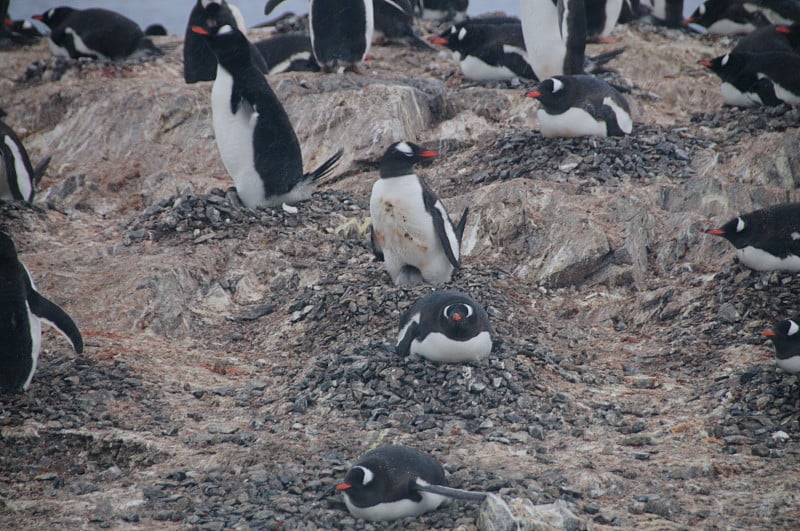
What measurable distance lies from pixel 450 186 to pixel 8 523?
4.83 meters

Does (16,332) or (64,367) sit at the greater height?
(16,332)

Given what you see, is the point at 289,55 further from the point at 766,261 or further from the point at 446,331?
the point at 446,331

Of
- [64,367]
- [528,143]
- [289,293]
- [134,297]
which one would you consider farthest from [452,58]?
[64,367]

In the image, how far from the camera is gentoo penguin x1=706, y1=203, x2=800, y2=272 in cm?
597

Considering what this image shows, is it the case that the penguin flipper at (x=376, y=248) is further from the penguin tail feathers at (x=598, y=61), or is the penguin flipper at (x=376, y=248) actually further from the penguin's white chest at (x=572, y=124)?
the penguin tail feathers at (x=598, y=61)

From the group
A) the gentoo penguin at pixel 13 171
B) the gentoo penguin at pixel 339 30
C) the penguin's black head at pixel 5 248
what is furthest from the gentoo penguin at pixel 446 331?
the gentoo penguin at pixel 339 30

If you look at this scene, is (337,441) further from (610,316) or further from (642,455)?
(610,316)

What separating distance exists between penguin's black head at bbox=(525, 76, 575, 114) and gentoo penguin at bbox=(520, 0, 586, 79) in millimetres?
1473

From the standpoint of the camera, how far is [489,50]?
9719 millimetres

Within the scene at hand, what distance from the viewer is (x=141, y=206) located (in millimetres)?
8781

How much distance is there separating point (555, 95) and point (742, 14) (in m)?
5.25

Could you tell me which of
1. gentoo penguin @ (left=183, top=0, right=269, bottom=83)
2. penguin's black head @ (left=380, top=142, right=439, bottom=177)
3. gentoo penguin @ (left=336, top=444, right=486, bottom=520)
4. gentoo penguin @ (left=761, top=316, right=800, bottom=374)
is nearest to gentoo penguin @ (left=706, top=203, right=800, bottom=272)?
gentoo penguin @ (left=761, top=316, right=800, bottom=374)

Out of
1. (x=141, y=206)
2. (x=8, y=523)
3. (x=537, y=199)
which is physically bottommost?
(x=141, y=206)

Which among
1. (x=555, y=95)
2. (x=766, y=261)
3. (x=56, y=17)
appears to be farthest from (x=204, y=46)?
(x=766, y=261)
